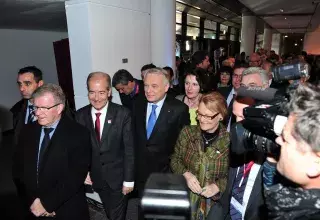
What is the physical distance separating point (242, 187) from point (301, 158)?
2.67ft

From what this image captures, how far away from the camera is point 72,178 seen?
1.81m

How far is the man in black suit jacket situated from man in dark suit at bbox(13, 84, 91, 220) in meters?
0.64

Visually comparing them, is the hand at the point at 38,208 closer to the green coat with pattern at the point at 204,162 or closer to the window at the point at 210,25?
the green coat with pattern at the point at 204,162

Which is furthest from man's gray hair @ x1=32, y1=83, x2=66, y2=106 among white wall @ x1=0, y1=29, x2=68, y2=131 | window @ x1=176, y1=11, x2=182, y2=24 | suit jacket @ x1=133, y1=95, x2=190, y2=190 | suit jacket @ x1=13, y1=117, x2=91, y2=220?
window @ x1=176, y1=11, x2=182, y2=24

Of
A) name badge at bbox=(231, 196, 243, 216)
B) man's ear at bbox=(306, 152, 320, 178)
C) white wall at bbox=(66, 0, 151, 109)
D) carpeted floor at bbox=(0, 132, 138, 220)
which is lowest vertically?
carpeted floor at bbox=(0, 132, 138, 220)

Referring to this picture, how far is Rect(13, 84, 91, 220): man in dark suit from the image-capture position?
1.75 meters

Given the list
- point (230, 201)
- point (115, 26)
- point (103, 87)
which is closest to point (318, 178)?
point (230, 201)

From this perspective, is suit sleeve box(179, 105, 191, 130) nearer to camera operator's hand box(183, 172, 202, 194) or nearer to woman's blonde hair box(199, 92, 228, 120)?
woman's blonde hair box(199, 92, 228, 120)

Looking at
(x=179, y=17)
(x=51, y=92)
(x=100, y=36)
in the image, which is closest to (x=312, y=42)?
(x=179, y=17)

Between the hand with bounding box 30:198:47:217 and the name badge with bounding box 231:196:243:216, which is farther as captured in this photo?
the hand with bounding box 30:198:47:217

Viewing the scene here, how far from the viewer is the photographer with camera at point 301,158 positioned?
0.79 metres

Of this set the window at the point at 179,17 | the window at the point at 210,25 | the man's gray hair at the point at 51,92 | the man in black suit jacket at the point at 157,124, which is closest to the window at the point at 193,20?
the window at the point at 179,17

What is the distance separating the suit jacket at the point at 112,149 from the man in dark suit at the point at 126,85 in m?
0.99

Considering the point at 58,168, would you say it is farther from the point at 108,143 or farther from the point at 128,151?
the point at 128,151
